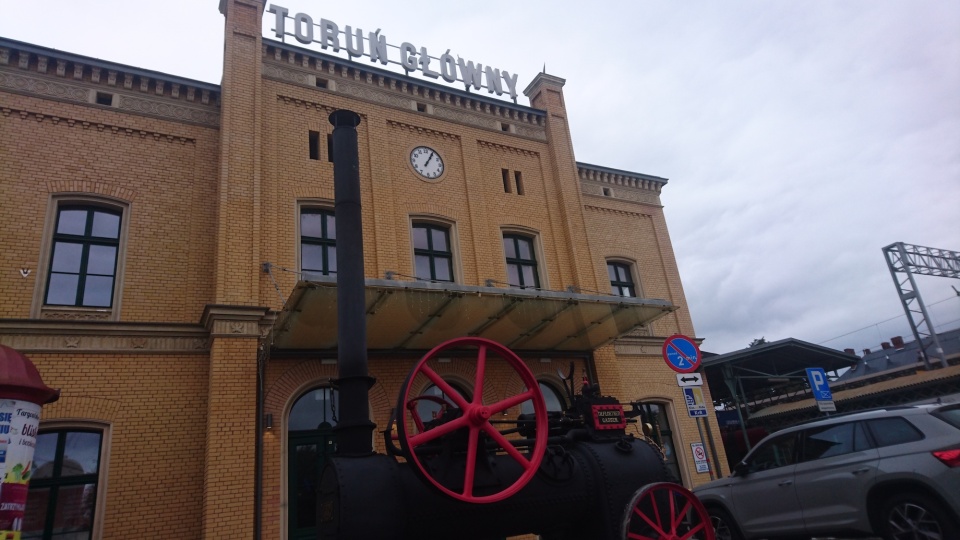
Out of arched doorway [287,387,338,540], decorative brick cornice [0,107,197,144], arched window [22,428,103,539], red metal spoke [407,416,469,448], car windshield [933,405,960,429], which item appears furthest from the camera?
decorative brick cornice [0,107,197,144]

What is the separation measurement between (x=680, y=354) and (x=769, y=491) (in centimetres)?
214

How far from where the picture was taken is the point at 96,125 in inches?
468

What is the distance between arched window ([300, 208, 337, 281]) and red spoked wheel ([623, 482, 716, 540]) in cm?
797

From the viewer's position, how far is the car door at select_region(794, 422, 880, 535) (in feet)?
22.3

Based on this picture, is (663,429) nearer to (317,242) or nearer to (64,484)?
(317,242)

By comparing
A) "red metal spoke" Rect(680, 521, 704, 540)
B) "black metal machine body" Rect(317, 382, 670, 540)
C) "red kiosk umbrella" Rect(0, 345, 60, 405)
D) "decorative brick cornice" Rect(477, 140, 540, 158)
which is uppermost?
"decorative brick cornice" Rect(477, 140, 540, 158)

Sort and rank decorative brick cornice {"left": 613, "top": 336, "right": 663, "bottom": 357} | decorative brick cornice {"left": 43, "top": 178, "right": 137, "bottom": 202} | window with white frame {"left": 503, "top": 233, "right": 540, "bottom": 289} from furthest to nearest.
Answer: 1. decorative brick cornice {"left": 613, "top": 336, "right": 663, "bottom": 357}
2. window with white frame {"left": 503, "top": 233, "right": 540, "bottom": 289}
3. decorative brick cornice {"left": 43, "top": 178, "right": 137, "bottom": 202}

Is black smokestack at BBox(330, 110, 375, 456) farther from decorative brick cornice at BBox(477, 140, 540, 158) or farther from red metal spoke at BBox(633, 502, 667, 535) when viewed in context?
decorative brick cornice at BBox(477, 140, 540, 158)

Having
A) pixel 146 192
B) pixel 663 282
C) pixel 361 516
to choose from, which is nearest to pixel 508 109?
pixel 663 282

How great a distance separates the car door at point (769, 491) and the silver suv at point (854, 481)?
0.04 feet

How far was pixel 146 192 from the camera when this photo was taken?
11.8m

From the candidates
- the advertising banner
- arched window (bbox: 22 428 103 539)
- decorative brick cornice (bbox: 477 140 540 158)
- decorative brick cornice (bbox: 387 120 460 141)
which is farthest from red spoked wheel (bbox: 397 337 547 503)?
decorative brick cornice (bbox: 477 140 540 158)

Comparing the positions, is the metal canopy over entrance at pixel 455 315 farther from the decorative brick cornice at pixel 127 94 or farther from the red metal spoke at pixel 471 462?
the decorative brick cornice at pixel 127 94

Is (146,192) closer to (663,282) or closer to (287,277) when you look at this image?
(287,277)
